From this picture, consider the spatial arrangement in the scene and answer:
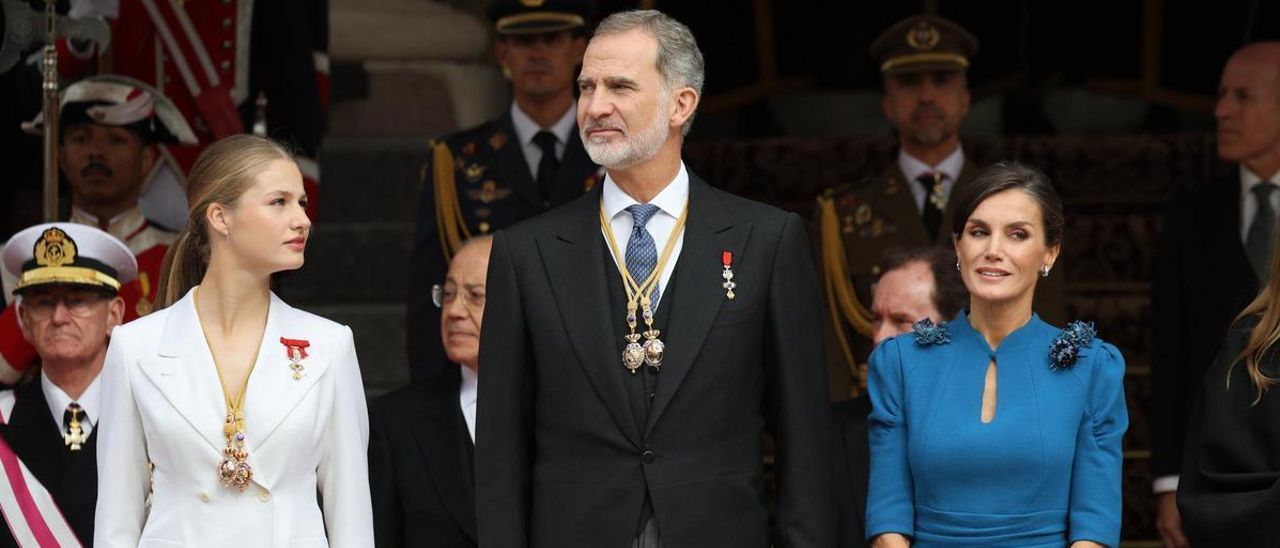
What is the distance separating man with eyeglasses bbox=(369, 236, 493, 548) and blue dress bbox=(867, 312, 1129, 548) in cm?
122

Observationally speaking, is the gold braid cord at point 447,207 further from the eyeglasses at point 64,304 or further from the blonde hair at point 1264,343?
the blonde hair at point 1264,343

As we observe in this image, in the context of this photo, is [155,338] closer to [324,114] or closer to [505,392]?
[505,392]

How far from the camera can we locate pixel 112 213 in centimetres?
644

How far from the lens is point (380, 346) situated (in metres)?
7.71

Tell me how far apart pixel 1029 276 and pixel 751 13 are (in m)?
4.35

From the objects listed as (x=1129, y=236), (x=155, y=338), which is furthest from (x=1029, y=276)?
(x=1129, y=236)

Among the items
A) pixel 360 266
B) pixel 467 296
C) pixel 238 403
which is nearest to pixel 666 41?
pixel 238 403

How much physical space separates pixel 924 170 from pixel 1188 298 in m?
0.85

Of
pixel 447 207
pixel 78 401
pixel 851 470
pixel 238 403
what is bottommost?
pixel 851 470

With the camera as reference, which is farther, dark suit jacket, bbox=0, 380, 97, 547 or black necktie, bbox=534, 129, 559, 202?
black necktie, bbox=534, 129, 559, 202

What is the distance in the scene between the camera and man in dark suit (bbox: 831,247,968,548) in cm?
518

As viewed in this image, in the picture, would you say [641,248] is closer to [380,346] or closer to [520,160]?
[520,160]

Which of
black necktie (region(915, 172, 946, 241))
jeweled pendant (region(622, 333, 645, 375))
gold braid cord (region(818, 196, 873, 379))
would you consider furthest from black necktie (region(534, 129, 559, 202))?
jeweled pendant (region(622, 333, 645, 375))

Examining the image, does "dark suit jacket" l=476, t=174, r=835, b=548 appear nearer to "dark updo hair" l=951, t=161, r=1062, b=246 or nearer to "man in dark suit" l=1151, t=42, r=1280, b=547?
"dark updo hair" l=951, t=161, r=1062, b=246
